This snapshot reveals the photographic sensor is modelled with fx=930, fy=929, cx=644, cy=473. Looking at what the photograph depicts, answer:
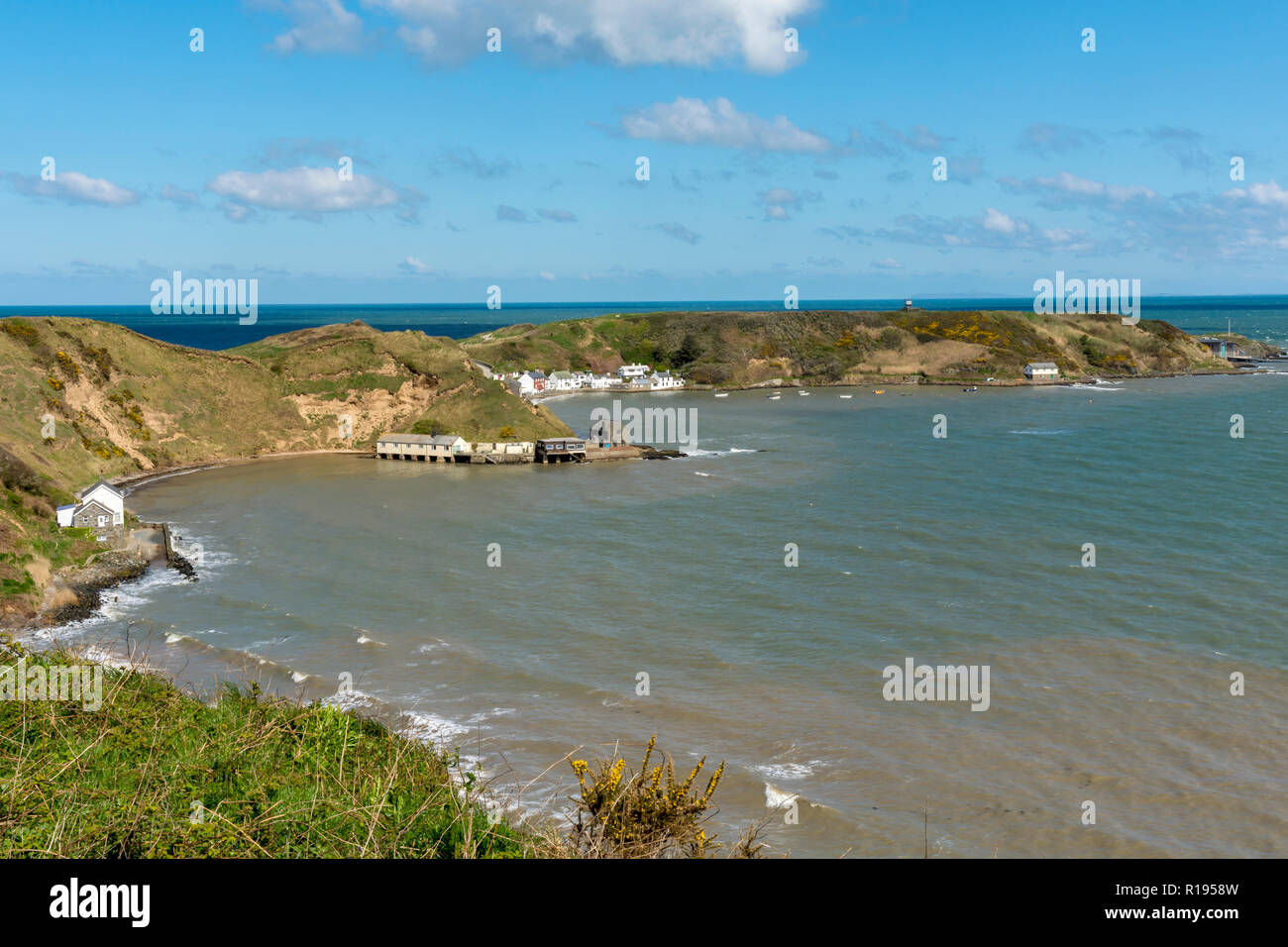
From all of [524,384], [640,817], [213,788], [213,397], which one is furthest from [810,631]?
[524,384]

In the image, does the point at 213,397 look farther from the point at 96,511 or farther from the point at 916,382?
the point at 916,382

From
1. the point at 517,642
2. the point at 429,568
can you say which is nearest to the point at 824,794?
the point at 517,642

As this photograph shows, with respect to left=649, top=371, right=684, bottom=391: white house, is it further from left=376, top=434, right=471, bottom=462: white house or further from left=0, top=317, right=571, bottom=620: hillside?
left=376, top=434, right=471, bottom=462: white house

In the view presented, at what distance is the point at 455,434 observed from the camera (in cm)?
8388

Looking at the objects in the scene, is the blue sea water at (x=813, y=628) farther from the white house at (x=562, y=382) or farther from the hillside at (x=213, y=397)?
the white house at (x=562, y=382)

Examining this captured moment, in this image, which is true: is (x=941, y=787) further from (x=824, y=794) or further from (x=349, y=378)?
(x=349, y=378)

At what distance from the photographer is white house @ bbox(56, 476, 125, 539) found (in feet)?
155

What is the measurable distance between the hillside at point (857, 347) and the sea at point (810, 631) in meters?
88.1

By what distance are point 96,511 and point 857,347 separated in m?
136

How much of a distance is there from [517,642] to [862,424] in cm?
7417

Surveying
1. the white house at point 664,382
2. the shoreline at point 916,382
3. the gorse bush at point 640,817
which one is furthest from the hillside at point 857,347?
the gorse bush at point 640,817

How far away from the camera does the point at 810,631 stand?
34.6 m

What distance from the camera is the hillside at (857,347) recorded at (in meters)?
158

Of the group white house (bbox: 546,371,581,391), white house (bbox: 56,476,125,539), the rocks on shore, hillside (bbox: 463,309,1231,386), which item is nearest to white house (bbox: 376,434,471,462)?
white house (bbox: 56,476,125,539)
